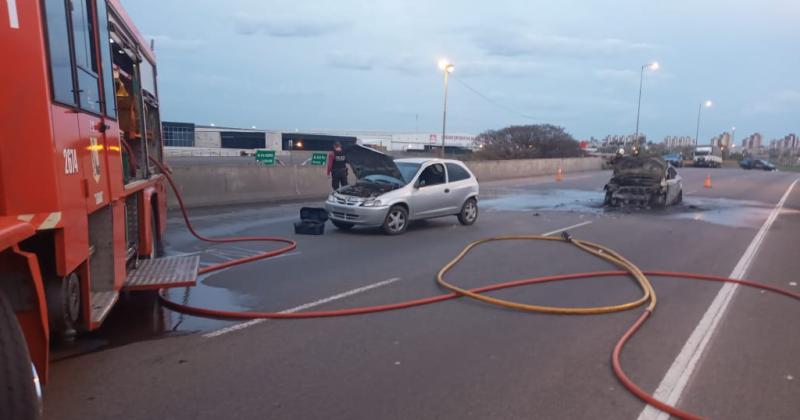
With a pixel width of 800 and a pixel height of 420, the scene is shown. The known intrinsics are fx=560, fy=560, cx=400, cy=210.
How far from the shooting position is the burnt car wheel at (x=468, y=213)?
1323 cm

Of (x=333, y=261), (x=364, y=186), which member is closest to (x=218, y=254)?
(x=333, y=261)

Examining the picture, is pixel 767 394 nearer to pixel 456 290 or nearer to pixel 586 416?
pixel 586 416

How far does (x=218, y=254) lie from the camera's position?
927cm

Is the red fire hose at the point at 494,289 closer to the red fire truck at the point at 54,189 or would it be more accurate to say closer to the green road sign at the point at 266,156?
the red fire truck at the point at 54,189

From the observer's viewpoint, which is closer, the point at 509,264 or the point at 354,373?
the point at 354,373

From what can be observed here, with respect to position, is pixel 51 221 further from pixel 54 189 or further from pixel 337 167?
pixel 337 167

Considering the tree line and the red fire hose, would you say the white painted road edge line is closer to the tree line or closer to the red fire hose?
the red fire hose

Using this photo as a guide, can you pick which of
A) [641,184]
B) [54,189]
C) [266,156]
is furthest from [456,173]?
[266,156]

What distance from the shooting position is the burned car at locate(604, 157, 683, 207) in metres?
17.3

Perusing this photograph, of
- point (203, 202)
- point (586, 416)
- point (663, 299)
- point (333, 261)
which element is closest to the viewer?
point (586, 416)

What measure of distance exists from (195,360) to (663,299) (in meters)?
5.43

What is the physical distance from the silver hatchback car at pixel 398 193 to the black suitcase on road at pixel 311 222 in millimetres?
217

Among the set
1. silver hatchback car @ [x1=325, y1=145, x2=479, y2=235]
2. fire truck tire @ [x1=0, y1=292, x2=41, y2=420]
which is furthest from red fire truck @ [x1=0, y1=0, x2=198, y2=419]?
silver hatchback car @ [x1=325, y1=145, x2=479, y2=235]

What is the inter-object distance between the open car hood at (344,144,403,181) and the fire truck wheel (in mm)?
8120
